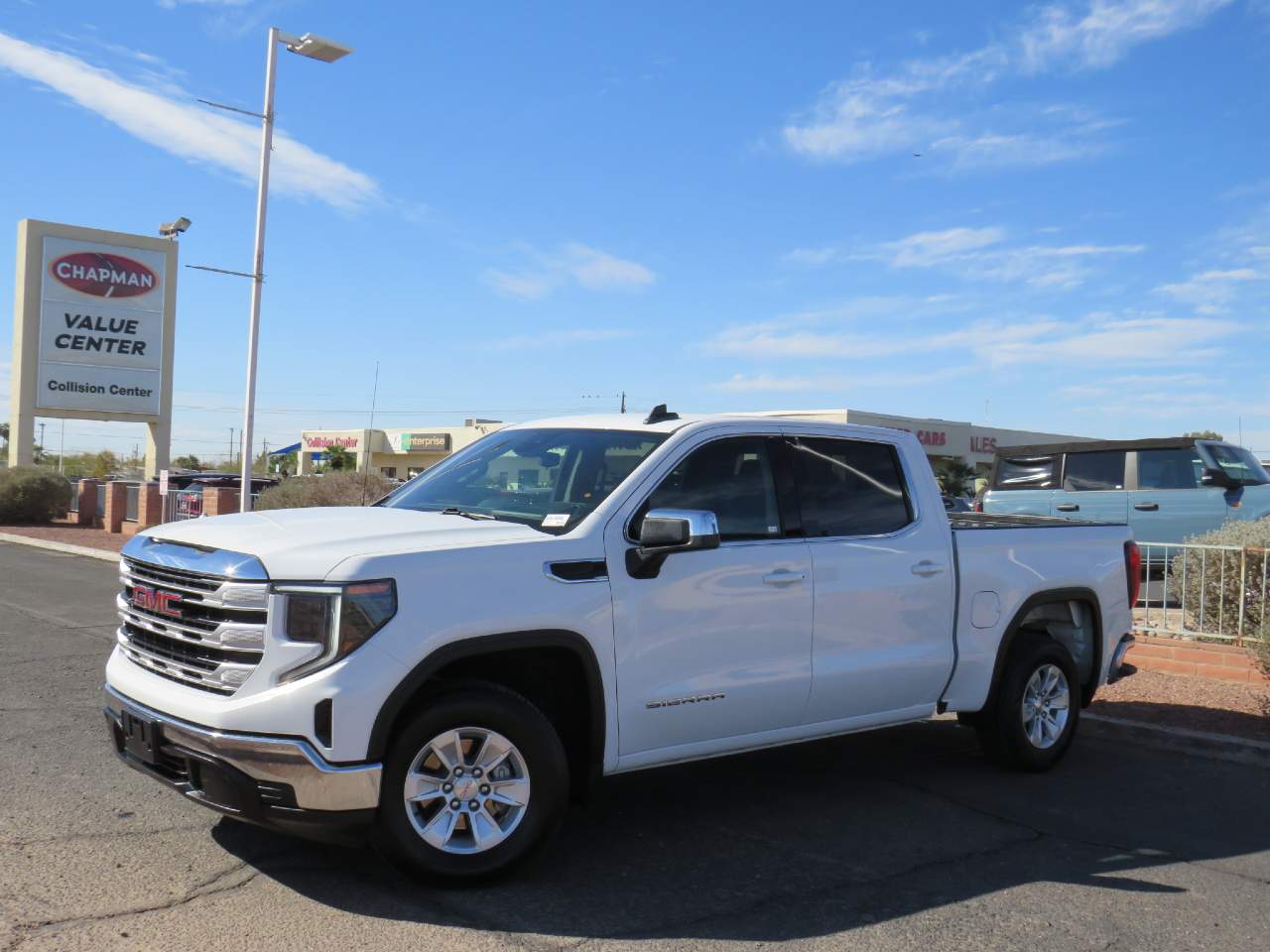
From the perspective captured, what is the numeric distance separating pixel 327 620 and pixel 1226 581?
8.55m

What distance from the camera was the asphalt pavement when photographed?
4.31m

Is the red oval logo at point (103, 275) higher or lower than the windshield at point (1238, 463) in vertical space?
higher

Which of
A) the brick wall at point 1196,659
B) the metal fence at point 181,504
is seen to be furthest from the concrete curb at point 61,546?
the brick wall at point 1196,659

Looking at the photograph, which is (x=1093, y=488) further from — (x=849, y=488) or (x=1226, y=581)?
(x=849, y=488)

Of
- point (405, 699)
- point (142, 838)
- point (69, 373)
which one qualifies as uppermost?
point (69, 373)

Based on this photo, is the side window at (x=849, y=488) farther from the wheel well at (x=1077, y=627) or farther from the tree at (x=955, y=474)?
the tree at (x=955, y=474)

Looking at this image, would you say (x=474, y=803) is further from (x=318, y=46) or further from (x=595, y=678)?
(x=318, y=46)

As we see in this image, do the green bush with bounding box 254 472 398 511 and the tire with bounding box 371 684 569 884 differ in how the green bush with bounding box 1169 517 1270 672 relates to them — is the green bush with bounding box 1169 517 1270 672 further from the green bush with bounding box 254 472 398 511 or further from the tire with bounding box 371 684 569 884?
the green bush with bounding box 254 472 398 511

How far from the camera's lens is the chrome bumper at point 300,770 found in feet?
14.0

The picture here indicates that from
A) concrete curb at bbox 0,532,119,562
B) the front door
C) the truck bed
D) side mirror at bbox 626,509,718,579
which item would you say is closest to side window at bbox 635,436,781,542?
the front door

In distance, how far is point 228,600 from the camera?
14.8 ft

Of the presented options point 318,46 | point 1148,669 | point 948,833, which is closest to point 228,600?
point 948,833

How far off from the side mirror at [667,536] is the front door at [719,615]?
0.05 m

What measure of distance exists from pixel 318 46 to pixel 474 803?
16.4 meters
